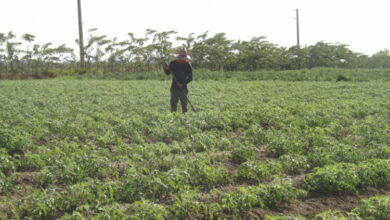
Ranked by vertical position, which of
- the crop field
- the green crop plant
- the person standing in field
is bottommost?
the green crop plant

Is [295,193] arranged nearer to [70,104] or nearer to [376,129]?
[376,129]

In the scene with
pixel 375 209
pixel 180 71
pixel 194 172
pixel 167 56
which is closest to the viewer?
pixel 375 209

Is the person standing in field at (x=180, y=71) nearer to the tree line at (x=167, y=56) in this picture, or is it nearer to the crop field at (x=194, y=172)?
the crop field at (x=194, y=172)

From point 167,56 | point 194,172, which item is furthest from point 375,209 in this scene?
point 167,56

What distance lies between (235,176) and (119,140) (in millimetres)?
3397

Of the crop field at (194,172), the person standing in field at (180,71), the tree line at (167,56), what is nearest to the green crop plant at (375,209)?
the crop field at (194,172)

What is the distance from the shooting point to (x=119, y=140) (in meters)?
9.13

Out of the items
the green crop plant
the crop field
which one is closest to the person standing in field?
the crop field

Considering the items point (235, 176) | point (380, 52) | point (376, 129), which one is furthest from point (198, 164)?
point (380, 52)

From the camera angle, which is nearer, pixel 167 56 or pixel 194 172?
pixel 194 172

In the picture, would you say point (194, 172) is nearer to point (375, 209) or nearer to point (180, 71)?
point (375, 209)

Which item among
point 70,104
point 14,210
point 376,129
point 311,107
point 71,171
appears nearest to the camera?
point 14,210

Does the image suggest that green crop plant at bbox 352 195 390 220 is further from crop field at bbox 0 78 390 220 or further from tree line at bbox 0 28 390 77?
tree line at bbox 0 28 390 77

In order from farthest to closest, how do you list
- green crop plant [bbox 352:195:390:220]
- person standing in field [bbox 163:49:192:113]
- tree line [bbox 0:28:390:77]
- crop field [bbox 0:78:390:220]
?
tree line [bbox 0:28:390:77] < person standing in field [bbox 163:49:192:113] < crop field [bbox 0:78:390:220] < green crop plant [bbox 352:195:390:220]
